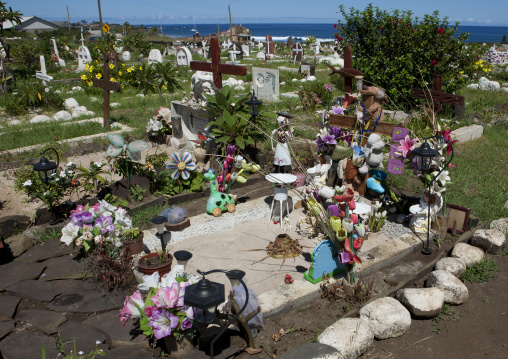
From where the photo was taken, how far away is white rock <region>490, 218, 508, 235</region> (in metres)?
5.77

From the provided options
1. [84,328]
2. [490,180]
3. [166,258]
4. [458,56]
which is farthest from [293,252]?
[458,56]

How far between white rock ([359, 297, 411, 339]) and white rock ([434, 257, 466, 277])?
1054 mm

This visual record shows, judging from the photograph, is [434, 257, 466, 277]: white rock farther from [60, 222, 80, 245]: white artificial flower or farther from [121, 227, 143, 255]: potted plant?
[60, 222, 80, 245]: white artificial flower

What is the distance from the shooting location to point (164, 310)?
348 centimetres

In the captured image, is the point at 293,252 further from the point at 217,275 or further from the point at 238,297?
the point at 238,297

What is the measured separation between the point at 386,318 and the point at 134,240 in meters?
3.04

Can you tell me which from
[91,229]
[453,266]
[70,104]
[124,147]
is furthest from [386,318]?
[70,104]

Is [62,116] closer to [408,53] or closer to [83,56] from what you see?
[408,53]

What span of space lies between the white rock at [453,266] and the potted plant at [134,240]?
3.51 meters

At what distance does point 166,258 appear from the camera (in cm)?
477

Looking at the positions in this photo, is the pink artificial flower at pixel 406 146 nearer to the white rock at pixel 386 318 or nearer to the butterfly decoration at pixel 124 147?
the white rock at pixel 386 318

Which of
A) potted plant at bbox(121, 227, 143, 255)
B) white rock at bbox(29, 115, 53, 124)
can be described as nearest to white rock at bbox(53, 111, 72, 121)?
white rock at bbox(29, 115, 53, 124)

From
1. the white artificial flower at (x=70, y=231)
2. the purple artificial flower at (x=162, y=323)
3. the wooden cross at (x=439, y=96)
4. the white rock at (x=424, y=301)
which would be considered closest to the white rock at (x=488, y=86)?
the wooden cross at (x=439, y=96)

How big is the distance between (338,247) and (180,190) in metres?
3.34
